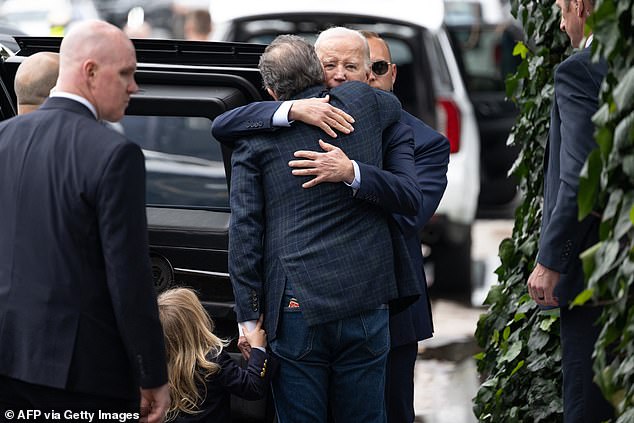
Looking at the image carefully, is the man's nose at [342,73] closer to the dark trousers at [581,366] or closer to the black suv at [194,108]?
the black suv at [194,108]

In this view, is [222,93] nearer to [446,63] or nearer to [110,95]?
[110,95]

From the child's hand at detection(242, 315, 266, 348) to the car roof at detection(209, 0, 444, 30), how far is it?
655 centimetres

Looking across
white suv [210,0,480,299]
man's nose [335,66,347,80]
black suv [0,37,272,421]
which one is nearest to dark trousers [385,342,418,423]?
black suv [0,37,272,421]

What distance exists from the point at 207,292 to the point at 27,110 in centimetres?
104

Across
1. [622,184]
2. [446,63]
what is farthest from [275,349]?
[446,63]

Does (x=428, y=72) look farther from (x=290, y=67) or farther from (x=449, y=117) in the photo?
(x=290, y=67)

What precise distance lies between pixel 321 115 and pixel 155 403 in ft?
3.47

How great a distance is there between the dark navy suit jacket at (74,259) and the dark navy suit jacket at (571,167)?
3.95ft

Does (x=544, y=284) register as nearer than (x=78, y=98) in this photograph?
No

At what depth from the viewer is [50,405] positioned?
3.88 metres

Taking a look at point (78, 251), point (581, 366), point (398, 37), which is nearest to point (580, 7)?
point (581, 366)

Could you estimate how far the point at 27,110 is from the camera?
14.9ft

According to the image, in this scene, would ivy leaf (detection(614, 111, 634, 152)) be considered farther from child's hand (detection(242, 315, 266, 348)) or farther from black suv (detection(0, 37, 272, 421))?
black suv (detection(0, 37, 272, 421))

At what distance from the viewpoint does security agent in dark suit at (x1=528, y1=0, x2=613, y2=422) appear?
4184mm
